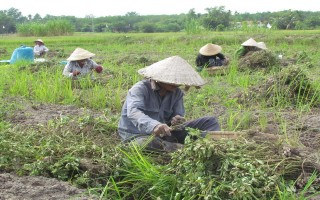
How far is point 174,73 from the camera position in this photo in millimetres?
3783

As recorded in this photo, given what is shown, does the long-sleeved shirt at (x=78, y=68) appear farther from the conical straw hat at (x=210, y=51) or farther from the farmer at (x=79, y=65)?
the conical straw hat at (x=210, y=51)

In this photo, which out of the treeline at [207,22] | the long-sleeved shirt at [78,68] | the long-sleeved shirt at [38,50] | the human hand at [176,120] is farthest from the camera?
the treeline at [207,22]

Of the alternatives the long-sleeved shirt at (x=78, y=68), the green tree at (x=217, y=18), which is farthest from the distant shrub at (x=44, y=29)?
the long-sleeved shirt at (x=78, y=68)

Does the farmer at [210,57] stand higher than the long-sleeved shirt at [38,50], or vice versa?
the farmer at [210,57]

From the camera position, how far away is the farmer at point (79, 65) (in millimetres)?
7582

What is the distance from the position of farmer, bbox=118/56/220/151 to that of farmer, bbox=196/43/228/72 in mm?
4690

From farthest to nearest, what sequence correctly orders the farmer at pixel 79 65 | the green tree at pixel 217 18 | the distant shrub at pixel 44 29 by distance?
the green tree at pixel 217 18, the distant shrub at pixel 44 29, the farmer at pixel 79 65

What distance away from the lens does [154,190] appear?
3.08 m

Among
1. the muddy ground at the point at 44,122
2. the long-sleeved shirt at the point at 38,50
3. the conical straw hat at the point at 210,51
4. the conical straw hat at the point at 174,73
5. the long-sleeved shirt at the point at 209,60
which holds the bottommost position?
the long-sleeved shirt at the point at 38,50

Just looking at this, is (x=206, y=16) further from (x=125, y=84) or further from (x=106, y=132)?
(x=106, y=132)

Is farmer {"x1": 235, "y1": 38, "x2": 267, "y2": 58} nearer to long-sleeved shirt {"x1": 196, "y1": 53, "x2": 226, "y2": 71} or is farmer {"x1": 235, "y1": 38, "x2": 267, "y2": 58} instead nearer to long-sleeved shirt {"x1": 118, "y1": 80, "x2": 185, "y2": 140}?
long-sleeved shirt {"x1": 196, "y1": 53, "x2": 226, "y2": 71}

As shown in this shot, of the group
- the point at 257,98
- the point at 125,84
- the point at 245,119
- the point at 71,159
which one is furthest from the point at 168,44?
the point at 71,159

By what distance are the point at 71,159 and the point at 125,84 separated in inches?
159

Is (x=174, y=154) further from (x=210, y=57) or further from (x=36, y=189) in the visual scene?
(x=210, y=57)
